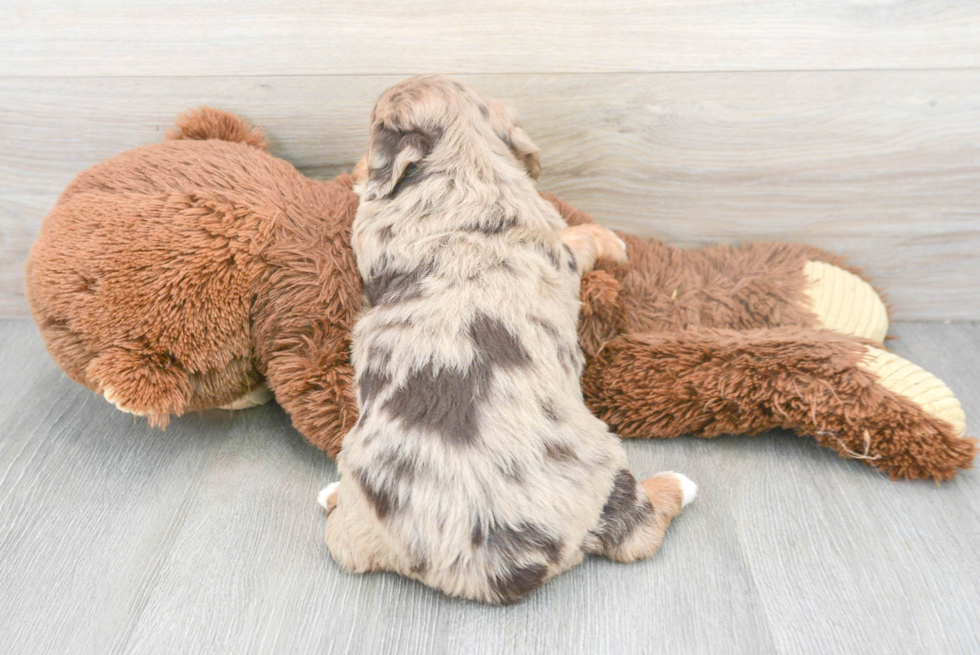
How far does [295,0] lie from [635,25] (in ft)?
3.54

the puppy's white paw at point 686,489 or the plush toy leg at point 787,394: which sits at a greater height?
the plush toy leg at point 787,394

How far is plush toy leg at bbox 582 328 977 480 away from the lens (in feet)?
7.05

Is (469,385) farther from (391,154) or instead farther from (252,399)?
(252,399)

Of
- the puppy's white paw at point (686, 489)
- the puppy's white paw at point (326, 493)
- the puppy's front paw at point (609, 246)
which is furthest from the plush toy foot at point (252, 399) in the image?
the puppy's white paw at point (686, 489)

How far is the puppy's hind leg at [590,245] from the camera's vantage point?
2273mm

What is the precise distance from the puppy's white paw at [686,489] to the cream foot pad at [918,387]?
2.08 ft

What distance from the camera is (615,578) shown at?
6.22ft

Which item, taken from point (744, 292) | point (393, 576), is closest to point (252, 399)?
point (393, 576)

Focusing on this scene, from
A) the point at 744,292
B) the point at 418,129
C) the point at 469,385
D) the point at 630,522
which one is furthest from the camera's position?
the point at 744,292

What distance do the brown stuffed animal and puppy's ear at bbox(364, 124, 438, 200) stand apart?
236 millimetres

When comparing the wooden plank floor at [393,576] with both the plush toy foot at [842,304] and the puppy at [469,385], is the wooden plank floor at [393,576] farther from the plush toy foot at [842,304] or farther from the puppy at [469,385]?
the plush toy foot at [842,304]

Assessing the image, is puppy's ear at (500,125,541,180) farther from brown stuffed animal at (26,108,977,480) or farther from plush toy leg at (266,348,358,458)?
plush toy leg at (266,348,358,458)

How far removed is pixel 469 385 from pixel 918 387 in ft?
4.49

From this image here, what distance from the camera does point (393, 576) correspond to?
1927mm
